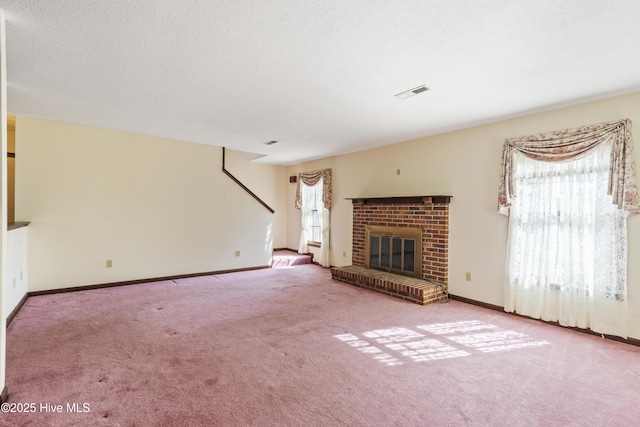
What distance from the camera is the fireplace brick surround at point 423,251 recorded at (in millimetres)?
4086

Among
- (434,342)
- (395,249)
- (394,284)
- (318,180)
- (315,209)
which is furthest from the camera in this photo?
(315,209)

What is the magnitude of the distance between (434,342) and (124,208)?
4661 millimetres

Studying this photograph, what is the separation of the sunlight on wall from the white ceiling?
2.30 metres

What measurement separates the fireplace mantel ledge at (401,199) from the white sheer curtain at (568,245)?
34.6 inches

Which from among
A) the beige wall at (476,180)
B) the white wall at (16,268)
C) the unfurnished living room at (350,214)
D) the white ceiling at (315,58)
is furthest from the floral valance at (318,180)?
the white wall at (16,268)

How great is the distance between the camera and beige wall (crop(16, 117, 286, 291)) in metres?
4.12

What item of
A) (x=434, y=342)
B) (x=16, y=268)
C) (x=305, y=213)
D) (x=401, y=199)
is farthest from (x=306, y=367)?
(x=305, y=213)

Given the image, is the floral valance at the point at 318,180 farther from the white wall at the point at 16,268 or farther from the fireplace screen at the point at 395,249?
the white wall at the point at 16,268

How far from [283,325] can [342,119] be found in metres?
2.45

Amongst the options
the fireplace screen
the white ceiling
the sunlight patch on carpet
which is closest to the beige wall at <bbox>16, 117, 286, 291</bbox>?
the white ceiling

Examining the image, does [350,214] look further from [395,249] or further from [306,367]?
[306,367]

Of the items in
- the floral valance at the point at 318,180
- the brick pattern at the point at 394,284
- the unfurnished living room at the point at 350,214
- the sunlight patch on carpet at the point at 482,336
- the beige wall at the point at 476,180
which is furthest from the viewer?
the floral valance at the point at 318,180

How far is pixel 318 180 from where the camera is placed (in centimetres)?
647

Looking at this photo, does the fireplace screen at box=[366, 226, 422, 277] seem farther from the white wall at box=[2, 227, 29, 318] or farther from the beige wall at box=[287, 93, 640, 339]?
the white wall at box=[2, 227, 29, 318]
